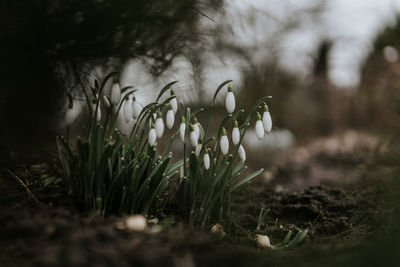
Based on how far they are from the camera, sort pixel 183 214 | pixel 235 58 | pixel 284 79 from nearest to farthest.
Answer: pixel 183 214 → pixel 235 58 → pixel 284 79

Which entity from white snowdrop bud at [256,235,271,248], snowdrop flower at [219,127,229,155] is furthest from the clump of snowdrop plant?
white snowdrop bud at [256,235,271,248]

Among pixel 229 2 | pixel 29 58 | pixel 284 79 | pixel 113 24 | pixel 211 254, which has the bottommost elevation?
pixel 211 254

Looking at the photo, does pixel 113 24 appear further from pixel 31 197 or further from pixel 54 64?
pixel 31 197

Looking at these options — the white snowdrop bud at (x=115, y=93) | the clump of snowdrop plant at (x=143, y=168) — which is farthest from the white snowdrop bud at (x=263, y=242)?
the white snowdrop bud at (x=115, y=93)

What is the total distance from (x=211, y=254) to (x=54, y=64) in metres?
1.50

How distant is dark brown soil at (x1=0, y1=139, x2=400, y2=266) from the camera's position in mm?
1163

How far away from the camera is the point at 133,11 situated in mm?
2172

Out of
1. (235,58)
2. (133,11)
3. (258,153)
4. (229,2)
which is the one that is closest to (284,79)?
(258,153)

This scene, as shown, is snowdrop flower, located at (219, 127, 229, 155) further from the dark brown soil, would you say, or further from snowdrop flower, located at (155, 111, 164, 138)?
the dark brown soil

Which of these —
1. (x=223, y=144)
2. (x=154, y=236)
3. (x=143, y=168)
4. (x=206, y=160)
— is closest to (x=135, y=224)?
(x=154, y=236)

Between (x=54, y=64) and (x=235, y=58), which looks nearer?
(x=54, y=64)

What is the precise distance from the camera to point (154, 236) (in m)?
1.38

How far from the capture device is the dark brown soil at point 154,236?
3.82ft

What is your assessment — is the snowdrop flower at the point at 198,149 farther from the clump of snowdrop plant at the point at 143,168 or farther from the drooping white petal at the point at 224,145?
the drooping white petal at the point at 224,145
